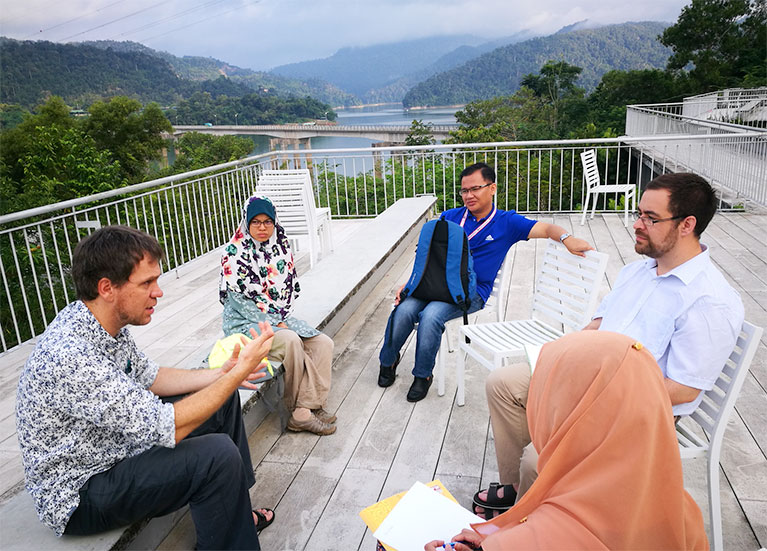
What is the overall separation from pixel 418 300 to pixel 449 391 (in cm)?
56

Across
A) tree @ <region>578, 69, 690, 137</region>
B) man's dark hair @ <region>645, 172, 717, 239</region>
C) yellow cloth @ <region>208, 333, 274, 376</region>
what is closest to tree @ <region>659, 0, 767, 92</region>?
tree @ <region>578, 69, 690, 137</region>

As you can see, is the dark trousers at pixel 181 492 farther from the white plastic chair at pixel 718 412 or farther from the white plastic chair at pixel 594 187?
the white plastic chair at pixel 594 187

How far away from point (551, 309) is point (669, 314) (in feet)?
3.77

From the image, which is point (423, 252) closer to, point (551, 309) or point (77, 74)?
point (551, 309)

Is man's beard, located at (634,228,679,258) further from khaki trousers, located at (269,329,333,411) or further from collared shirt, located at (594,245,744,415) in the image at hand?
khaki trousers, located at (269,329,333,411)

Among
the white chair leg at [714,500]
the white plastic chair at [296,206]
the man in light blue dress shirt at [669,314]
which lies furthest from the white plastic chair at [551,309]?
the white plastic chair at [296,206]

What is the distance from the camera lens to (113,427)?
156cm

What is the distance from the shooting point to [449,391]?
3.24 m

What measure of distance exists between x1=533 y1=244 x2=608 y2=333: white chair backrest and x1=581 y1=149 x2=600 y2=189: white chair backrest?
449 cm

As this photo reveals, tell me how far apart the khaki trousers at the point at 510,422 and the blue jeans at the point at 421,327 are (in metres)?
0.86

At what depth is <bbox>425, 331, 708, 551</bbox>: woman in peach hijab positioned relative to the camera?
3.82 feet

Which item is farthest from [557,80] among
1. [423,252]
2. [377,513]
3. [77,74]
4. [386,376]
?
[377,513]

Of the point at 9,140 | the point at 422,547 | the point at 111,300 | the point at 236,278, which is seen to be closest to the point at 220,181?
the point at 236,278

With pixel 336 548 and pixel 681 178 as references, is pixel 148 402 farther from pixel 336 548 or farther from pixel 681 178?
pixel 681 178
